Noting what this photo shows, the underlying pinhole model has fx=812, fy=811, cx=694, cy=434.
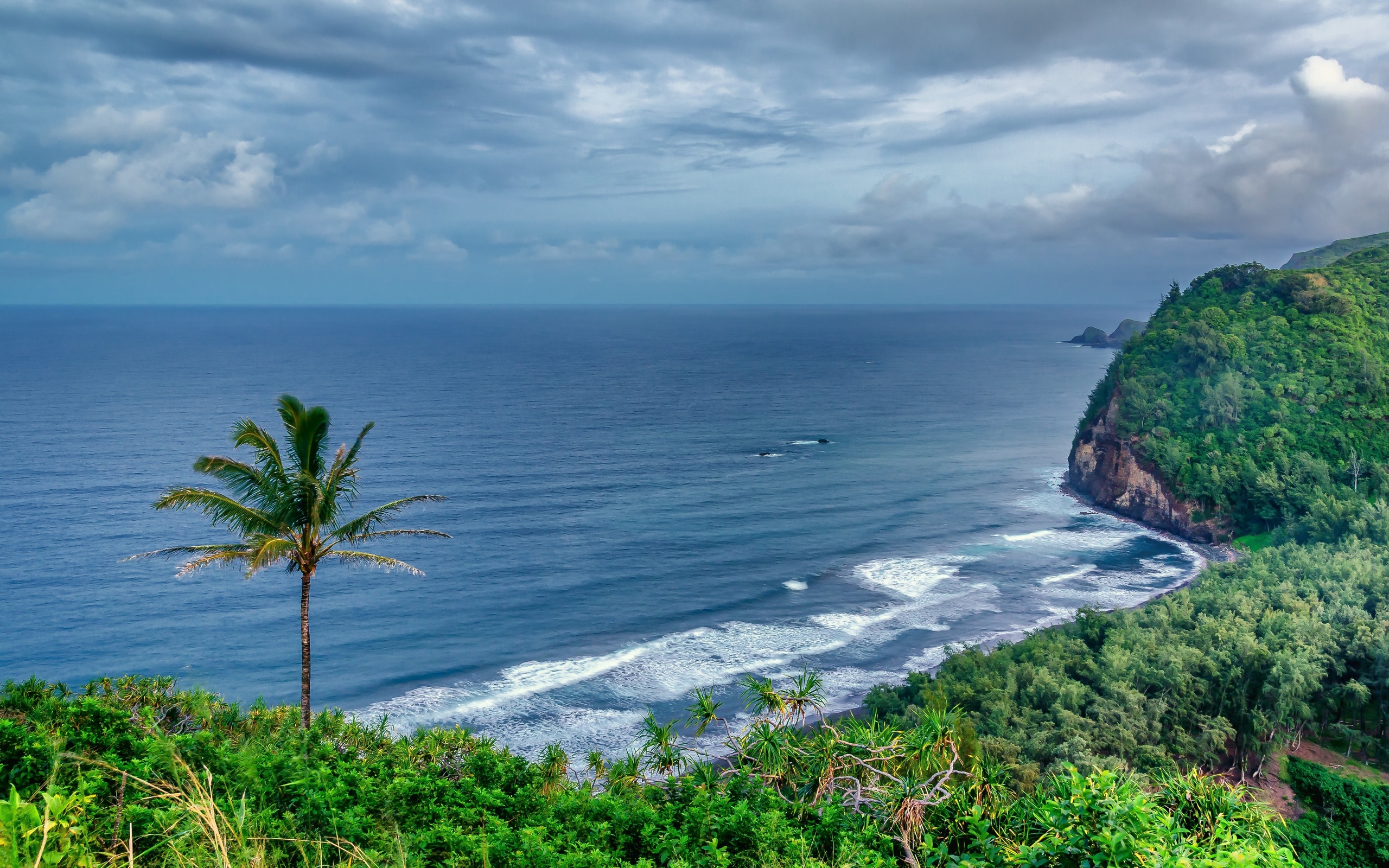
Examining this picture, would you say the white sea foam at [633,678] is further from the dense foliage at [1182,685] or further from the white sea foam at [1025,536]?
the white sea foam at [1025,536]

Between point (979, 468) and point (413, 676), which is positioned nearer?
point (413, 676)

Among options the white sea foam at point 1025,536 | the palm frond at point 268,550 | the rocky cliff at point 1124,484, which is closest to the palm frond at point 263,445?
the palm frond at point 268,550

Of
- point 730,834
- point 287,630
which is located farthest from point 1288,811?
point 287,630

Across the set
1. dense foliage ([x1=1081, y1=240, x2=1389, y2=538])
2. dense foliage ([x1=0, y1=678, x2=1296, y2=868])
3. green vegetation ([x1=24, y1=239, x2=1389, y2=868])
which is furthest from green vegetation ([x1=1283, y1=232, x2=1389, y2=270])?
dense foliage ([x1=0, y1=678, x2=1296, y2=868])

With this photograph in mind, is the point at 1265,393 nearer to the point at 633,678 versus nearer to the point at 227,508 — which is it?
the point at 633,678

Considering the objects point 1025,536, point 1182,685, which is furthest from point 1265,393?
point 1182,685

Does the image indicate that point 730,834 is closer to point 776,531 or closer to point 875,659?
point 875,659

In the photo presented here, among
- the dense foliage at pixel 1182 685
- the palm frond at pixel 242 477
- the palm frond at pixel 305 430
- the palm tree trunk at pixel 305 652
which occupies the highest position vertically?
the palm frond at pixel 305 430
